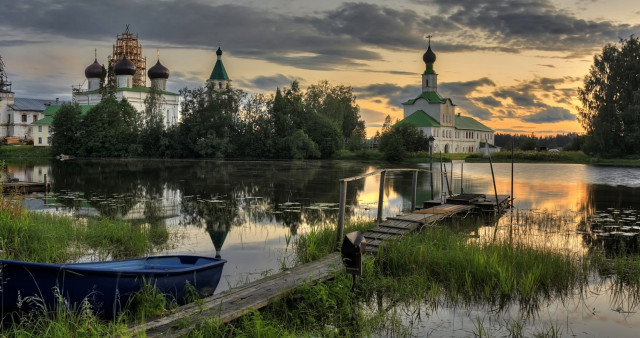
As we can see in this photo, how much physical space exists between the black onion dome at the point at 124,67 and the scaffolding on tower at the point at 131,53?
546 cm

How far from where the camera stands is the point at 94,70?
87.6m

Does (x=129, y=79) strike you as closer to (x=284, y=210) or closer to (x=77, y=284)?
(x=284, y=210)

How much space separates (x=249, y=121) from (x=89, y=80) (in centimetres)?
3400

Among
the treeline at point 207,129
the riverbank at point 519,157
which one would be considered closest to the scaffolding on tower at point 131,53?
the treeline at point 207,129

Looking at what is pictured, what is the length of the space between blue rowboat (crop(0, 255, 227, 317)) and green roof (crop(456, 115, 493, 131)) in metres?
90.7

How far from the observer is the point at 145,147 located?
68.9 m

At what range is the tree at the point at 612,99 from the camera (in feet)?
195

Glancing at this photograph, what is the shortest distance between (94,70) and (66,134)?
2142 cm

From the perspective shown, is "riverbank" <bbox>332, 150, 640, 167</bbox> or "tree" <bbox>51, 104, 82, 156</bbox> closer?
"riverbank" <bbox>332, 150, 640, 167</bbox>

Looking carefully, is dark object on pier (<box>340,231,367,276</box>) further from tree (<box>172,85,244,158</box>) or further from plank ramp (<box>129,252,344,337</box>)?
tree (<box>172,85,244,158</box>)

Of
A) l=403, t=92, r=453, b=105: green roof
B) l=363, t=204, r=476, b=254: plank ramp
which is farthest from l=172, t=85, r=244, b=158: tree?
l=363, t=204, r=476, b=254: plank ramp

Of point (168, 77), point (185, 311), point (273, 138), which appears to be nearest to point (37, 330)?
point (185, 311)

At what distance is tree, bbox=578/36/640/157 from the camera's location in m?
59.3

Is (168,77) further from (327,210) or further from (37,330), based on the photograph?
(37,330)
